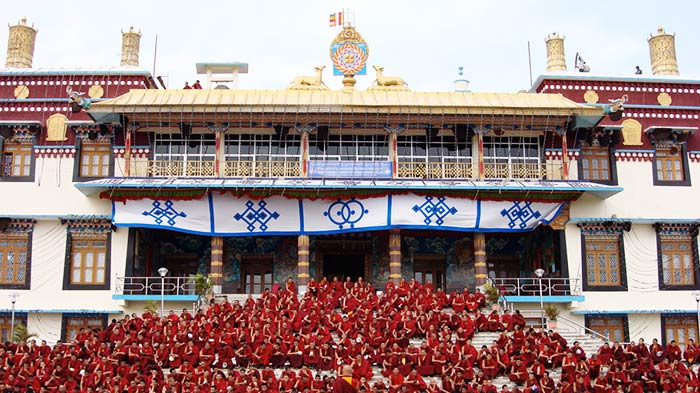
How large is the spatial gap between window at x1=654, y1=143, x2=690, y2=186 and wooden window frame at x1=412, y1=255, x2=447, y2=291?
6.73 meters

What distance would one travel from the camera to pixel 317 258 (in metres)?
25.5

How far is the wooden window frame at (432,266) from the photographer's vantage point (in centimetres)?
2561

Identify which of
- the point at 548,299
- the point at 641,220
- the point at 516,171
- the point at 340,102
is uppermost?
the point at 340,102

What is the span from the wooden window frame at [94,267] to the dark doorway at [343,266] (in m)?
6.25

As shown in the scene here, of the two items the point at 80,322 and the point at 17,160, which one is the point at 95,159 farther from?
the point at 80,322

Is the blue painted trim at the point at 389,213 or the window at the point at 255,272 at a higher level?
the blue painted trim at the point at 389,213

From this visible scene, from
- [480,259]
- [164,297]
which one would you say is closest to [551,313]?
[480,259]

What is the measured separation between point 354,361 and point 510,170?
928cm

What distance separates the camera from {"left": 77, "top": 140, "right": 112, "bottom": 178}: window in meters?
24.5

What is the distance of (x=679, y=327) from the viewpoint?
79.1 feet

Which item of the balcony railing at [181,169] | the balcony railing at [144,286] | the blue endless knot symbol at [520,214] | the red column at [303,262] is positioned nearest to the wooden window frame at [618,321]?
the blue endless knot symbol at [520,214]

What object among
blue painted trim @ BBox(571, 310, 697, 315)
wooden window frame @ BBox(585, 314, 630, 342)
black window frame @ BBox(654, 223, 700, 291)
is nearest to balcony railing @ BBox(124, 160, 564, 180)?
black window frame @ BBox(654, 223, 700, 291)

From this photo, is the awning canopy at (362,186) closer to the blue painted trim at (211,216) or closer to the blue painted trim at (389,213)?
the blue painted trim at (389,213)

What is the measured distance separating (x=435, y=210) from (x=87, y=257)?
9.75 m
